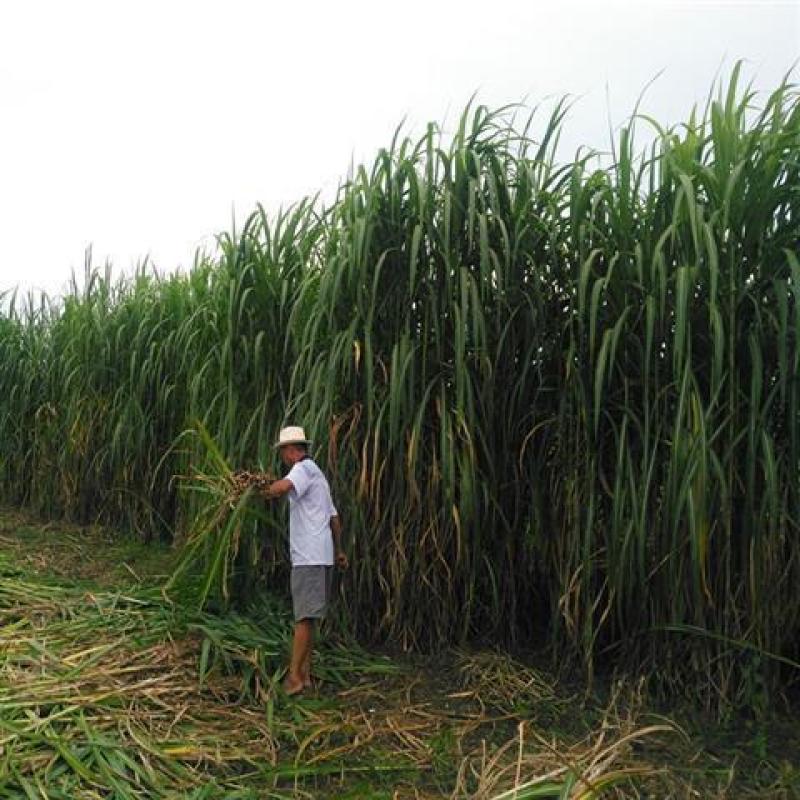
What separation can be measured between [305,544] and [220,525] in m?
0.50

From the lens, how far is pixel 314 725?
2.29 m

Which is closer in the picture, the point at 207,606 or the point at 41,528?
the point at 207,606

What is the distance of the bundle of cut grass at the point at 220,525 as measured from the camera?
261 centimetres

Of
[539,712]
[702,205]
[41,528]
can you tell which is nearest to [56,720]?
[539,712]

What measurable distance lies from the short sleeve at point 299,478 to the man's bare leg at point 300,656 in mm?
445

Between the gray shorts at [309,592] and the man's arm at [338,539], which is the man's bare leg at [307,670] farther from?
the man's arm at [338,539]

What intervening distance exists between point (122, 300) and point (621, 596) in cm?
390

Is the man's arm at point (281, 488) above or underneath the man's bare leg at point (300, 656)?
above

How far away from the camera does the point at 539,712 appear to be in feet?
7.89

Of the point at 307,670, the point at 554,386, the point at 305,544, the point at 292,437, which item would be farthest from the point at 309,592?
the point at 554,386

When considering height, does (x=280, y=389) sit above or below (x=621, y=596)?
above

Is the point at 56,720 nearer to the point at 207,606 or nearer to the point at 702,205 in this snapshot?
the point at 207,606

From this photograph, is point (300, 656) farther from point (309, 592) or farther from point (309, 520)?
point (309, 520)

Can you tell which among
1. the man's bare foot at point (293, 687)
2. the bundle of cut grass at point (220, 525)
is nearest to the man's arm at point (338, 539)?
the bundle of cut grass at point (220, 525)
